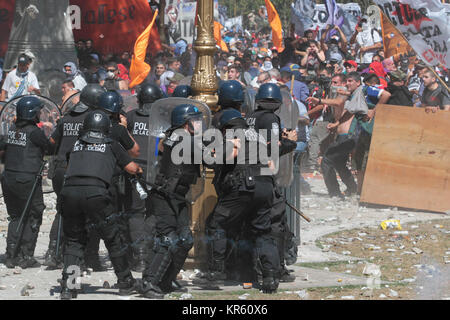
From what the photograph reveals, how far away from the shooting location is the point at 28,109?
10117mm

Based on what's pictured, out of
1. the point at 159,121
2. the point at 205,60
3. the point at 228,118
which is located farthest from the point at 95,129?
the point at 205,60

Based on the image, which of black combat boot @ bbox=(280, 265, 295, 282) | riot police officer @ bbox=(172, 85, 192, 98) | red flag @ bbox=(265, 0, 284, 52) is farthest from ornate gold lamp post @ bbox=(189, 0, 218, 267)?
red flag @ bbox=(265, 0, 284, 52)

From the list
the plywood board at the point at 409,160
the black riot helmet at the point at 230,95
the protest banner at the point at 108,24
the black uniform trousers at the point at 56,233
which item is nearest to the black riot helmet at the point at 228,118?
the black riot helmet at the point at 230,95

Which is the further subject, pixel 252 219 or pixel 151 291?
pixel 252 219

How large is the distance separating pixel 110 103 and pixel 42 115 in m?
2.66

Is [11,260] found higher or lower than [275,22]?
lower

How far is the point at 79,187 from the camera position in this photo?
8.32 metres

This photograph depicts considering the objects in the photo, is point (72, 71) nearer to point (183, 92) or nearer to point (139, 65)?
point (139, 65)

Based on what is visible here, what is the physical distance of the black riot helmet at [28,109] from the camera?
10109 mm

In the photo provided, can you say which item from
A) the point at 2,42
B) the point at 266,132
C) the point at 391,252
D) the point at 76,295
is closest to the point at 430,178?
the point at 391,252

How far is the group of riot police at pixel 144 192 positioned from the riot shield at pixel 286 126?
0.28 metres

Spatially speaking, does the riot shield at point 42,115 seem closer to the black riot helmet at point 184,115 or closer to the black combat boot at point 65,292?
the black riot helmet at point 184,115

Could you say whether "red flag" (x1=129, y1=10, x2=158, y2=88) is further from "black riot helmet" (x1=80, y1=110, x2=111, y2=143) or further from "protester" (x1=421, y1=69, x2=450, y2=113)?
"black riot helmet" (x1=80, y1=110, x2=111, y2=143)
